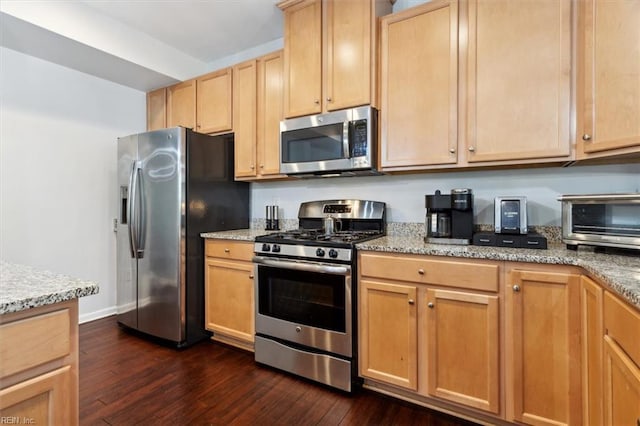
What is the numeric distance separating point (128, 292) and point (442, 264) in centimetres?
269

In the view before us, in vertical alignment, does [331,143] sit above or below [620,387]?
above

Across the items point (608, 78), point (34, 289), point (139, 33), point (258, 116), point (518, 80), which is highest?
point (139, 33)

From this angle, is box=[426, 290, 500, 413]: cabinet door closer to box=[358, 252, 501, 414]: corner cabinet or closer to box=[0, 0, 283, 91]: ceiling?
box=[358, 252, 501, 414]: corner cabinet

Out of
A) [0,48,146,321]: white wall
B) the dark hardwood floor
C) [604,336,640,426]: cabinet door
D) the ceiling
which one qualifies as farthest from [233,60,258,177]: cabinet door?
[604,336,640,426]: cabinet door

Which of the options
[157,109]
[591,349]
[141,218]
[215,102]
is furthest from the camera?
[157,109]

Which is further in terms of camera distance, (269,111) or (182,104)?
(182,104)

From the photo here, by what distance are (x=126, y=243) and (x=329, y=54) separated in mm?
2399

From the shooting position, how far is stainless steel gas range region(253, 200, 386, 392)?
1.92 metres

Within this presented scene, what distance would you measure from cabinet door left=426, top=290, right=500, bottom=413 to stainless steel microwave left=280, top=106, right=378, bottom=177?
100 centimetres

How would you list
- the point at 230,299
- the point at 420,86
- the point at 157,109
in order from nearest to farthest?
1. the point at 420,86
2. the point at 230,299
3. the point at 157,109

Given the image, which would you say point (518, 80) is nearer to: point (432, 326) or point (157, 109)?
point (432, 326)

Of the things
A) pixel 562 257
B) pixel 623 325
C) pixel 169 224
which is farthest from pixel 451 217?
pixel 169 224

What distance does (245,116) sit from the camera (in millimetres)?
2803

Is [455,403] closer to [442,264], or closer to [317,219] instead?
[442,264]
